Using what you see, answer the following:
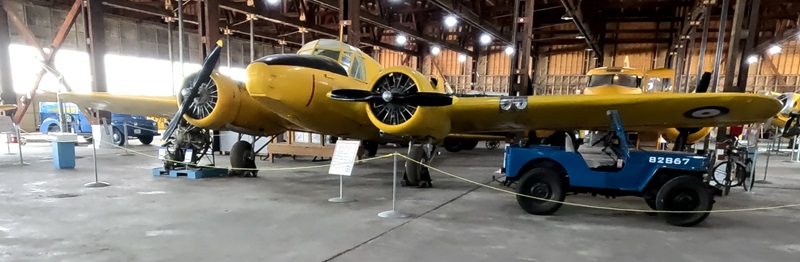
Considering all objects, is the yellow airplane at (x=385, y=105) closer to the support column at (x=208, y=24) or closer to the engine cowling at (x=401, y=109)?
the engine cowling at (x=401, y=109)

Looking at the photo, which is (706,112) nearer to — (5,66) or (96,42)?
(96,42)

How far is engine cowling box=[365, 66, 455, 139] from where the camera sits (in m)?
6.97

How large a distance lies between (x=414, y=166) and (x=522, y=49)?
4981mm

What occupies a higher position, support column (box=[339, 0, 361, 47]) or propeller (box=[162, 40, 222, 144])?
support column (box=[339, 0, 361, 47])

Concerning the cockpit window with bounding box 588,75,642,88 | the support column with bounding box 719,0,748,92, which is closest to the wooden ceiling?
the cockpit window with bounding box 588,75,642,88

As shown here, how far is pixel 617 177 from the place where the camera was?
19.0ft

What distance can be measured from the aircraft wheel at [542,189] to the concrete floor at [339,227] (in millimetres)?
156

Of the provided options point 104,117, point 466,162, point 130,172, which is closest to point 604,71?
point 466,162

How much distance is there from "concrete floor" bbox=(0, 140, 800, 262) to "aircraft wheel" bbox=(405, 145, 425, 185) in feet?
0.79

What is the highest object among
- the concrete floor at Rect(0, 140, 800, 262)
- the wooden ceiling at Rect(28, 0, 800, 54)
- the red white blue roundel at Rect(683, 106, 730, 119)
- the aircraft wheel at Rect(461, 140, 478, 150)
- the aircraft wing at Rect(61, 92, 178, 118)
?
the wooden ceiling at Rect(28, 0, 800, 54)

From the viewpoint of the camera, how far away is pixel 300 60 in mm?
6867

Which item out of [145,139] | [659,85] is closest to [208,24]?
[145,139]

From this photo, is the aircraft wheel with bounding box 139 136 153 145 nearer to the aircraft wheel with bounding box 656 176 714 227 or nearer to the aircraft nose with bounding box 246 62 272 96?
the aircraft nose with bounding box 246 62 272 96

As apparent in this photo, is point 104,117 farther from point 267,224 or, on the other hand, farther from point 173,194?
point 267,224
